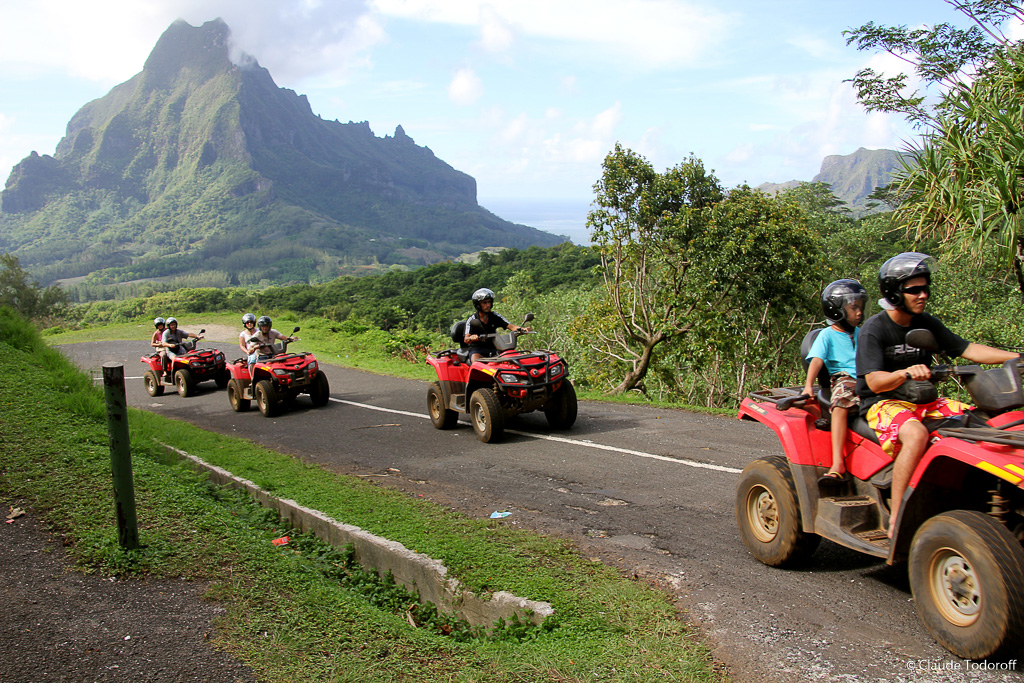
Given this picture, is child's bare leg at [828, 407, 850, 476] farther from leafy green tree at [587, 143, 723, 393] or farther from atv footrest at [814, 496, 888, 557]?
leafy green tree at [587, 143, 723, 393]

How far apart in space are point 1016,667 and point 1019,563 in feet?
1.75

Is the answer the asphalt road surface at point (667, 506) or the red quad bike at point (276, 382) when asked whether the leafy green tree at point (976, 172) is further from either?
the red quad bike at point (276, 382)

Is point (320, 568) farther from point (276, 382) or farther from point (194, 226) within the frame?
point (194, 226)

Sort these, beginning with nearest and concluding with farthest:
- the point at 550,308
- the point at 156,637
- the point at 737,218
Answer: the point at 156,637, the point at 737,218, the point at 550,308

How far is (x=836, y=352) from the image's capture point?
4910mm

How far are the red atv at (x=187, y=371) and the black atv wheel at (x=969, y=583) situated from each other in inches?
628

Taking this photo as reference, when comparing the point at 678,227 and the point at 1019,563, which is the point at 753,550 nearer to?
the point at 1019,563

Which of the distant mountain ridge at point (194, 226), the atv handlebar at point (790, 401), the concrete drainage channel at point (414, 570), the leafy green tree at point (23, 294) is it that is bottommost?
the concrete drainage channel at point (414, 570)

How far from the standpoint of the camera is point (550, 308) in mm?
43406

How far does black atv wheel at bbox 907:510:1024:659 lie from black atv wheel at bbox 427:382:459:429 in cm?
730

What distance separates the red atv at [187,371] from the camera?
663 inches

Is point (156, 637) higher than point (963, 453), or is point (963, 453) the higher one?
point (963, 453)

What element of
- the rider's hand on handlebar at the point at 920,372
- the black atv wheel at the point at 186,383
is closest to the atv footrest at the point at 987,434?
the rider's hand on handlebar at the point at 920,372

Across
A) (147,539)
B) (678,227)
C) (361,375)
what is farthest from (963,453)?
(361,375)
